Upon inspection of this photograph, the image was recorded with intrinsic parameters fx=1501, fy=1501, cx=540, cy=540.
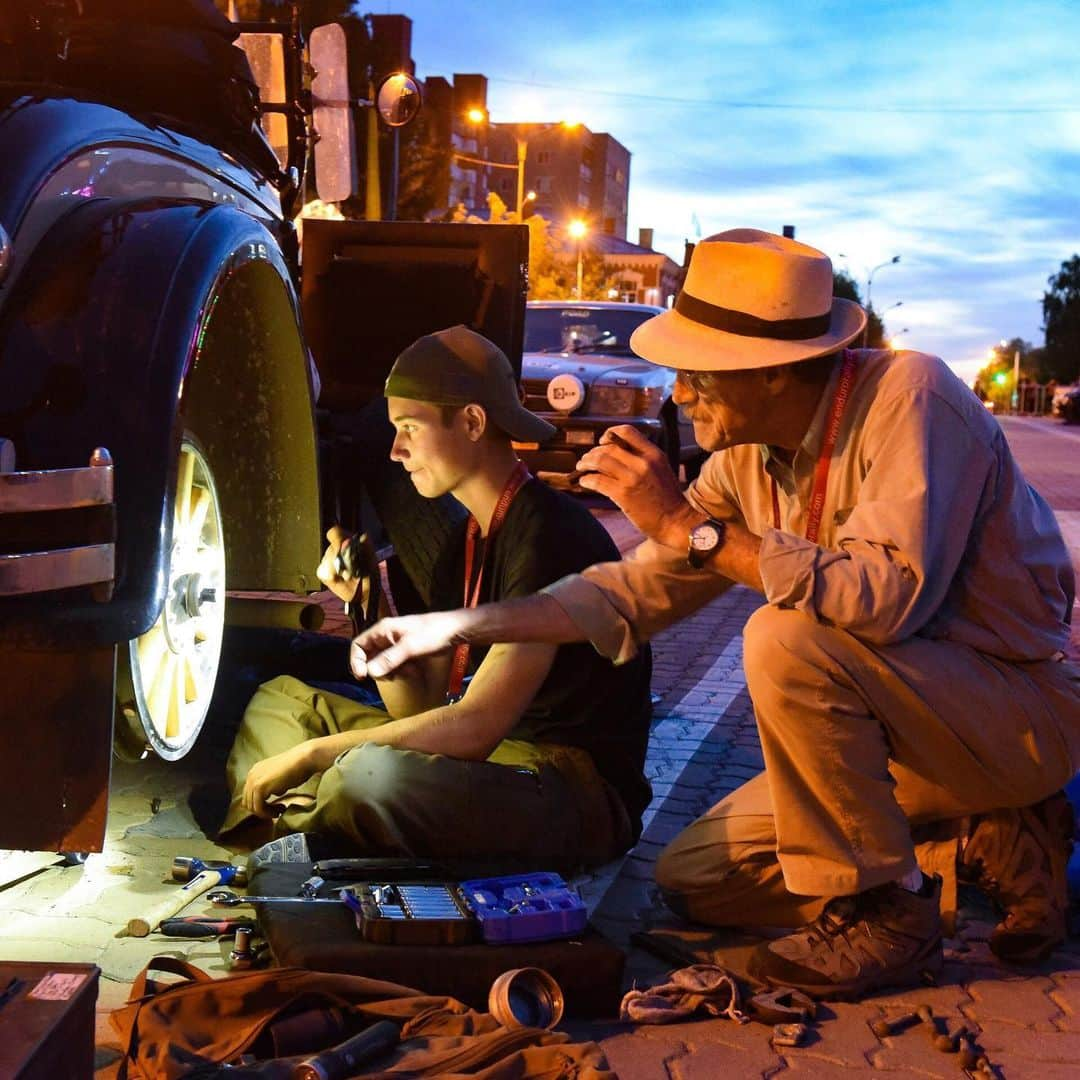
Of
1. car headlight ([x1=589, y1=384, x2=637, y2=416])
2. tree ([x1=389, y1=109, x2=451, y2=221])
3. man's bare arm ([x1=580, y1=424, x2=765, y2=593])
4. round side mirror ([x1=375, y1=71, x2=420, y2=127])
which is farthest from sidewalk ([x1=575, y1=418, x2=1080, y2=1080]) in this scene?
tree ([x1=389, y1=109, x2=451, y2=221])

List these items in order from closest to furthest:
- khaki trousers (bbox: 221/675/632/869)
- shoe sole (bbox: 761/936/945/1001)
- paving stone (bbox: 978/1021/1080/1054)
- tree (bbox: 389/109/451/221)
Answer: paving stone (bbox: 978/1021/1080/1054) → shoe sole (bbox: 761/936/945/1001) → khaki trousers (bbox: 221/675/632/869) → tree (bbox: 389/109/451/221)

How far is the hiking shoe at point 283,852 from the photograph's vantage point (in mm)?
3389

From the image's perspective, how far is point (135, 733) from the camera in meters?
3.51

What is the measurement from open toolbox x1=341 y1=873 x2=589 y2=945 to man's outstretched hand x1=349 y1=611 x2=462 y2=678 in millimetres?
482

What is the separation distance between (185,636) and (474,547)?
0.79 metres

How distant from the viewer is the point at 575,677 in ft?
12.4

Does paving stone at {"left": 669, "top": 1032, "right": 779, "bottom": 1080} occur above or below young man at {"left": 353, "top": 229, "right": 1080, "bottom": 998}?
below

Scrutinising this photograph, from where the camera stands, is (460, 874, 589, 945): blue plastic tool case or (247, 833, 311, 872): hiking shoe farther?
(247, 833, 311, 872): hiking shoe

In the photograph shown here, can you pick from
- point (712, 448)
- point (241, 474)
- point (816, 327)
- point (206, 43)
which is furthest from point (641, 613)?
point (206, 43)

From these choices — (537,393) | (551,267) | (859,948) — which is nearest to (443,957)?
(859,948)

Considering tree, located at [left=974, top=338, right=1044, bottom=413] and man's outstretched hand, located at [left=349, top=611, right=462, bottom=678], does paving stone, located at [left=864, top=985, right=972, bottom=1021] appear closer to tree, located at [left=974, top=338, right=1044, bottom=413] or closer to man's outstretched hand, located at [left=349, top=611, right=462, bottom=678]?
man's outstretched hand, located at [left=349, top=611, right=462, bottom=678]

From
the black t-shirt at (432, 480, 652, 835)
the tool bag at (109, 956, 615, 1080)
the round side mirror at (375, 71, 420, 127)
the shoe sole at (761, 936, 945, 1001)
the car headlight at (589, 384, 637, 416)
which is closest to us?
the tool bag at (109, 956, 615, 1080)

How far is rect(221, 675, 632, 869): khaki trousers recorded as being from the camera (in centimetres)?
347

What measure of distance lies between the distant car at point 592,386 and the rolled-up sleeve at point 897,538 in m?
10.3
